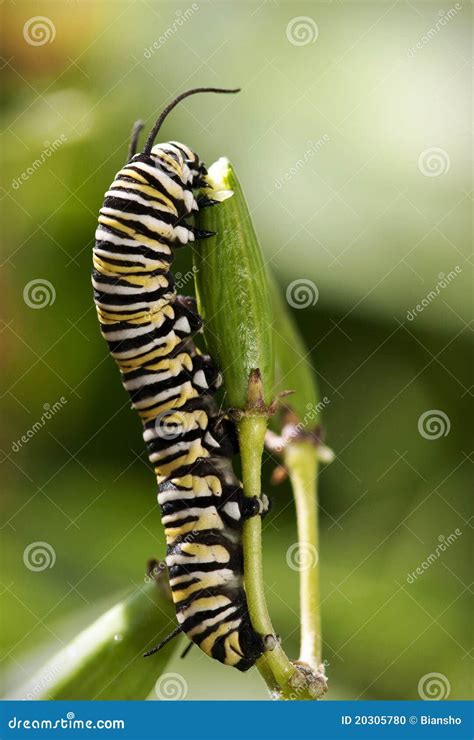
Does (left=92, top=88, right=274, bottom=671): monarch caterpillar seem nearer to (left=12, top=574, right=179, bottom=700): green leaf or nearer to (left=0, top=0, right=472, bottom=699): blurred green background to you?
(left=12, top=574, right=179, bottom=700): green leaf

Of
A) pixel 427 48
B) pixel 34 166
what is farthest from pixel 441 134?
pixel 34 166

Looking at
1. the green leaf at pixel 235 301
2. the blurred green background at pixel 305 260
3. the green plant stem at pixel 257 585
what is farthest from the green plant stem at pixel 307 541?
the blurred green background at pixel 305 260

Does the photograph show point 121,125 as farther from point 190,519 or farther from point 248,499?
point 248,499

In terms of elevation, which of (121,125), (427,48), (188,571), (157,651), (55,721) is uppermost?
(427,48)

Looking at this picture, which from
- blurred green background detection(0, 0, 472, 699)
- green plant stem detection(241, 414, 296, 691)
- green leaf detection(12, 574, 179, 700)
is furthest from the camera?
blurred green background detection(0, 0, 472, 699)

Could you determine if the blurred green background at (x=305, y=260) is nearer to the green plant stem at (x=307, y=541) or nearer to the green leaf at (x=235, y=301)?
the green plant stem at (x=307, y=541)

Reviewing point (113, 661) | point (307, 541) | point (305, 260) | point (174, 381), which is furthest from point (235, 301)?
point (305, 260)

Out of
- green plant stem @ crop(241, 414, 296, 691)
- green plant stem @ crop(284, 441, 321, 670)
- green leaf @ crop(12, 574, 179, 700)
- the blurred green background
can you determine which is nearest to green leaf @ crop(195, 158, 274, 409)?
green plant stem @ crop(241, 414, 296, 691)
